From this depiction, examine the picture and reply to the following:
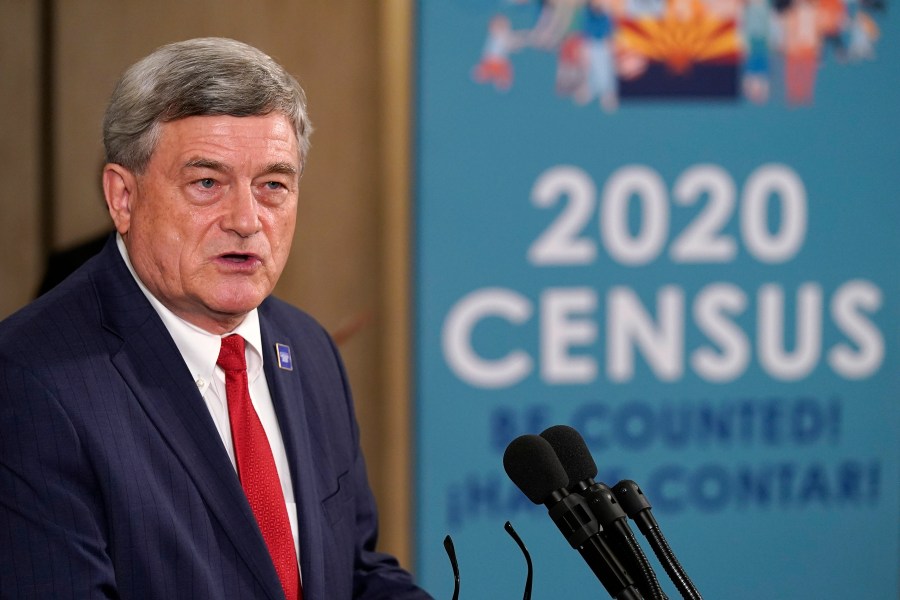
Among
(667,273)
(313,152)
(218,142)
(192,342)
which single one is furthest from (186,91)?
(667,273)

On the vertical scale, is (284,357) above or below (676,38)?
below

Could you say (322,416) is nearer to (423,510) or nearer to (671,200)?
(423,510)

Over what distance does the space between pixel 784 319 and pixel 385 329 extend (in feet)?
3.34

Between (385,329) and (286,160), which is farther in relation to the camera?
(385,329)

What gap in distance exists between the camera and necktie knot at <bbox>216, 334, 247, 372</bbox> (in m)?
1.34

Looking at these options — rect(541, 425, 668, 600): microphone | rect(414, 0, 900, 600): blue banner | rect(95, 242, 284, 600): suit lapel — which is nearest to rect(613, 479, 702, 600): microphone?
rect(541, 425, 668, 600): microphone

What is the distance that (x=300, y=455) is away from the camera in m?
1.37

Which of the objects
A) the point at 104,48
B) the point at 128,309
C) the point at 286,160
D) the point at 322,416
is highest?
the point at 104,48

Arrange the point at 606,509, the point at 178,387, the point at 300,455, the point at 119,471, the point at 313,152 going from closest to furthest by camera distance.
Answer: the point at 606,509, the point at 119,471, the point at 178,387, the point at 300,455, the point at 313,152

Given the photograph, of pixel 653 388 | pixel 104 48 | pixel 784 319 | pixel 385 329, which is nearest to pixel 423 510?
pixel 385 329

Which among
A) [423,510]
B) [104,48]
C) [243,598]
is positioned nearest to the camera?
[243,598]

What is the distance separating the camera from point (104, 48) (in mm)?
2596

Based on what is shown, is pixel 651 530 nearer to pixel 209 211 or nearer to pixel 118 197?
pixel 209 211

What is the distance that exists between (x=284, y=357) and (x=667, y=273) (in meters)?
1.56
